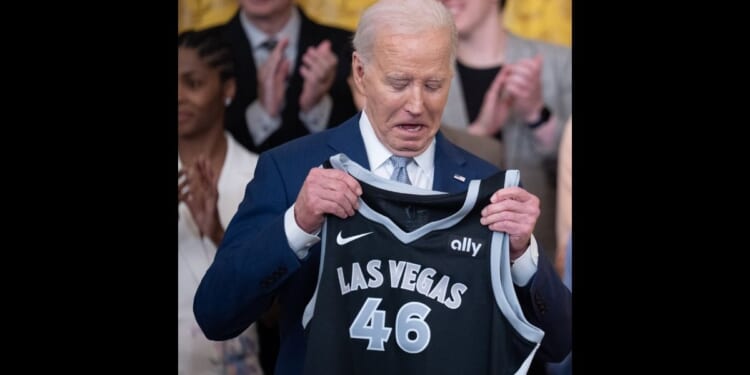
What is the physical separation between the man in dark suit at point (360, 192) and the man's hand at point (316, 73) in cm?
129

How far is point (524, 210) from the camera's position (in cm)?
288

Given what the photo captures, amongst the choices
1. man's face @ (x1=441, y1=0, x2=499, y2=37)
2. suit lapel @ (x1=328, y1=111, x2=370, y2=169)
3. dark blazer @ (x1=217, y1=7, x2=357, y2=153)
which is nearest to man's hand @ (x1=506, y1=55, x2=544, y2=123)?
man's face @ (x1=441, y1=0, x2=499, y2=37)

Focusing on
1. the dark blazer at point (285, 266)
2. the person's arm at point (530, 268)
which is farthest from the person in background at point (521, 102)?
the person's arm at point (530, 268)

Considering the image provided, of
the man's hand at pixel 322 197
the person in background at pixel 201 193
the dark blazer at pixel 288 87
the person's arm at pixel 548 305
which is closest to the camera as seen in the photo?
the man's hand at pixel 322 197

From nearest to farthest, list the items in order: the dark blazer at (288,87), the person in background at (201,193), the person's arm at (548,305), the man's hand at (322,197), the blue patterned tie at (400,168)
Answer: the man's hand at (322,197) < the person's arm at (548,305) < the blue patterned tie at (400,168) < the person in background at (201,193) < the dark blazer at (288,87)

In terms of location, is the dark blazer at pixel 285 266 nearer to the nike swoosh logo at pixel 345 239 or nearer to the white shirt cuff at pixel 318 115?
the nike swoosh logo at pixel 345 239

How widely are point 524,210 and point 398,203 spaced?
1.10 feet

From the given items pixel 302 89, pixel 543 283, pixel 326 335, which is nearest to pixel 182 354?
pixel 302 89

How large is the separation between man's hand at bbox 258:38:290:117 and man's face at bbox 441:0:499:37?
694 mm

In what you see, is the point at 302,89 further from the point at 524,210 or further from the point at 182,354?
the point at 524,210

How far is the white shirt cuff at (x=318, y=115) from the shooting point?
14.6 ft

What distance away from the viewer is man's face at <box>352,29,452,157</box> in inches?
114

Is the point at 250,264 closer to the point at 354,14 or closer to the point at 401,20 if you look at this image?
the point at 401,20

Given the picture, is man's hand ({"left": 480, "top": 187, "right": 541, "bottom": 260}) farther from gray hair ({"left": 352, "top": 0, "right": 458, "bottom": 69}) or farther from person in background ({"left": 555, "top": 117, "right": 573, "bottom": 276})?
person in background ({"left": 555, "top": 117, "right": 573, "bottom": 276})
